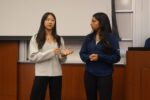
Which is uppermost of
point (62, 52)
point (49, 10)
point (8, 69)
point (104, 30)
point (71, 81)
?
point (49, 10)

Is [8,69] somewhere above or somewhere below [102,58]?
below

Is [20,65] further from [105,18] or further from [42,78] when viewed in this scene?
[105,18]

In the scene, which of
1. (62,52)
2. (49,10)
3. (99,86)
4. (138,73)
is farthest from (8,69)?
(138,73)

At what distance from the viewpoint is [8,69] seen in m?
4.13

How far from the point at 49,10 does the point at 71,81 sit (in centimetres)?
106

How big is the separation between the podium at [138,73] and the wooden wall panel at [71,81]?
619 millimetres

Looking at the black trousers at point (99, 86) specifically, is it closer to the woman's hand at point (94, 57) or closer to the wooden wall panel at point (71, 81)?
the woman's hand at point (94, 57)

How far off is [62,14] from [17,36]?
2.36ft

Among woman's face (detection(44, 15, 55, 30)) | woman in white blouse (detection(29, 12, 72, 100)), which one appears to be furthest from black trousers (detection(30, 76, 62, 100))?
woman's face (detection(44, 15, 55, 30))

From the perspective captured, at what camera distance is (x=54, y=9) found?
3988mm

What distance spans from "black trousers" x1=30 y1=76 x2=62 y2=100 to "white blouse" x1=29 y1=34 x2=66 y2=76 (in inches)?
2.0

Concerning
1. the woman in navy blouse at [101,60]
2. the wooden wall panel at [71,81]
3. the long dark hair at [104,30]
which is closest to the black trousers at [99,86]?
the woman in navy blouse at [101,60]

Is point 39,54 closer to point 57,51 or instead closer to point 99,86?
point 57,51

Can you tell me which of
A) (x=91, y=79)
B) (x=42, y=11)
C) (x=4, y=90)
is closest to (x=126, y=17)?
(x=42, y=11)
